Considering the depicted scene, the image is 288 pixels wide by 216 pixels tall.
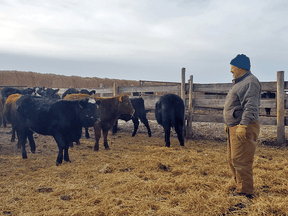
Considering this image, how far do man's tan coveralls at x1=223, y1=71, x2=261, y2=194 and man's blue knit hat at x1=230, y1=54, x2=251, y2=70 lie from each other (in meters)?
0.11

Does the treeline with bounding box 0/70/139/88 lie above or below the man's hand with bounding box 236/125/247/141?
above

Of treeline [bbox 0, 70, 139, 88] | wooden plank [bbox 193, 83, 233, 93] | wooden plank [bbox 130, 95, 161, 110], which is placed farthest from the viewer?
treeline [bbox 0, 70, 139, 88]

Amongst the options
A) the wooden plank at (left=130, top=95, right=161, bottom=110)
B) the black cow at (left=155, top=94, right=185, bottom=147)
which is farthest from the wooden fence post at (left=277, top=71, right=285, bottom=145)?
the wooden plank at (left=130, top=95, right=161, bottom=110)

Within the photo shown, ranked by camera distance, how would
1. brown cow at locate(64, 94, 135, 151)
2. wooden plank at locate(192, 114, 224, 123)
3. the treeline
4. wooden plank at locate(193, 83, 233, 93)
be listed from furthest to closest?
the treeline
wooden plank at locate(193, 83, 233, 93)
wooden plank at locate(192, 114, 224, 123)
brown cow at locate(64, 94, 135, 151)

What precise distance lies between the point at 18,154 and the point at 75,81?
37.0 m

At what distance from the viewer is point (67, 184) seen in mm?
4156

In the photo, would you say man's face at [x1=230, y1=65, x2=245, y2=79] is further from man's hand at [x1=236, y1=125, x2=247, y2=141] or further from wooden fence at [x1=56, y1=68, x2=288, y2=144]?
wooden fence at [x1=56, y1=68, x2=288, y2=144]

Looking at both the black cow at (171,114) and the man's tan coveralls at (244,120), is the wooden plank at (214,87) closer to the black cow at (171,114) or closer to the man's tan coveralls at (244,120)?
the black cow at (171,114)

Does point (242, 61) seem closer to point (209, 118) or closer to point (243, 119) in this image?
point (243, 119)

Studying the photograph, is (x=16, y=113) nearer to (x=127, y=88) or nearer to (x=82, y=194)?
(x=82, y=194)

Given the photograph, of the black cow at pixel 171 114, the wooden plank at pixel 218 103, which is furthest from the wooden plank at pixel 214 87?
the black cow at pixel 171 114

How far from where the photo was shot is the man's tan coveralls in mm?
3020

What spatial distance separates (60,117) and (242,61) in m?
4.20

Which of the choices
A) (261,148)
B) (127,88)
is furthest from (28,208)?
(127,88)
